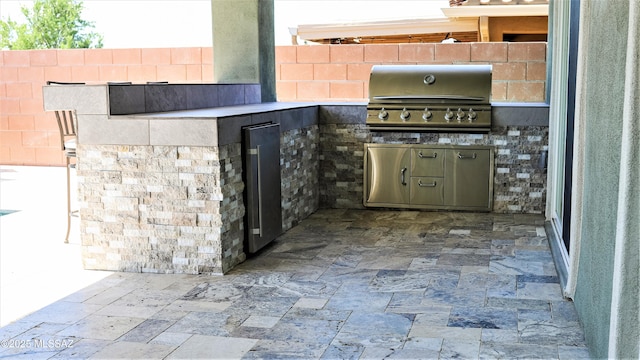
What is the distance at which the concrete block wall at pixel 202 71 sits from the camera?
275 inches

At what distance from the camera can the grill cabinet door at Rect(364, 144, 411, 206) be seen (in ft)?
19.2

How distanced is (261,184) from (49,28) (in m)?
16.6

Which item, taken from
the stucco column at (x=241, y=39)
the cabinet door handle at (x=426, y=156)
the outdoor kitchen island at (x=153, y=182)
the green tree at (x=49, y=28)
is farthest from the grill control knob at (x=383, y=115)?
the green tree at (x=49, y=28)

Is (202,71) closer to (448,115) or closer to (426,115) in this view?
(426,115)

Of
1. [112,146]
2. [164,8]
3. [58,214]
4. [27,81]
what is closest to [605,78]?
[112,146]

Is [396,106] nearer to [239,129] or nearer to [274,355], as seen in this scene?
[239,129]

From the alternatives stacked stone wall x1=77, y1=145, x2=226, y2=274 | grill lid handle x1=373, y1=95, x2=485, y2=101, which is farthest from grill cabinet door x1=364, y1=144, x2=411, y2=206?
stacked stone wall x1=77, y1=145, x2=226, y2=274

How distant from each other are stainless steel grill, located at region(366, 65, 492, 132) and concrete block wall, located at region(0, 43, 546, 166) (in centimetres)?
137

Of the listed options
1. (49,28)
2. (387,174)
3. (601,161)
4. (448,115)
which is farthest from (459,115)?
(49,28)

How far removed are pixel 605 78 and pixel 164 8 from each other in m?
21.7

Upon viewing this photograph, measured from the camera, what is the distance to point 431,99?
18.6ft

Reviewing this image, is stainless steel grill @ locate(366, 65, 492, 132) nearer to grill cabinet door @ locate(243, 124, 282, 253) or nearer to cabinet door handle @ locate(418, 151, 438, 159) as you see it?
cabinet door handle @ locate(418, 151, 438, 159)

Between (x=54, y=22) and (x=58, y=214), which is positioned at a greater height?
(x=54, y=22)

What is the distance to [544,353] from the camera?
2824 mm
